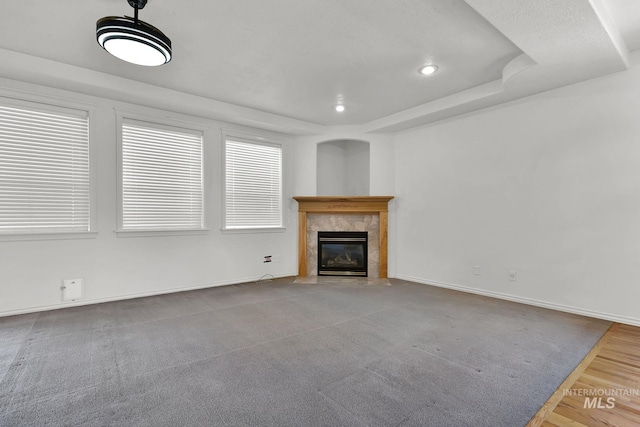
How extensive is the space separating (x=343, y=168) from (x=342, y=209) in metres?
1.47

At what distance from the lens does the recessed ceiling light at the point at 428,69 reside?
349 cm

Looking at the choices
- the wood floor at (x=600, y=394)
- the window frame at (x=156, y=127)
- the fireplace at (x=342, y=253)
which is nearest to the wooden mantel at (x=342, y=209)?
the fireplace at (x=342, y=253)

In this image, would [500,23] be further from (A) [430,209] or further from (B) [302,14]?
(A) [430,209]

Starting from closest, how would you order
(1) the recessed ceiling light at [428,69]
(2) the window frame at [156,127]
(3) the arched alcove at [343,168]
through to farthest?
1. (1) the recessed ceiling light at [428,69]
2. (2) the window frame at [156,127]
3. (3) the arched alcove at [343,168]

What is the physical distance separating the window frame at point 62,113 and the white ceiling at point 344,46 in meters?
0.25

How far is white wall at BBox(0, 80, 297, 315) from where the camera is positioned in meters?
3.57

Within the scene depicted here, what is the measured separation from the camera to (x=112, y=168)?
4090 mm

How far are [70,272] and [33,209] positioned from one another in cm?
84

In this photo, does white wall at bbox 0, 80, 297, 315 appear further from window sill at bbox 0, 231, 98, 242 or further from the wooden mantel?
the wooden mantel

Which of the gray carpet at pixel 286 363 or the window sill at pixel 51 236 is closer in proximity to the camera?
the gray carpet at pixel 286 363

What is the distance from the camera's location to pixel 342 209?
580 cm

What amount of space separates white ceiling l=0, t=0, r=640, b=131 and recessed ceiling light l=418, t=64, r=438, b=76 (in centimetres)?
7

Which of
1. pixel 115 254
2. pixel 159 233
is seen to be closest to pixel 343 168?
pixel 159 233

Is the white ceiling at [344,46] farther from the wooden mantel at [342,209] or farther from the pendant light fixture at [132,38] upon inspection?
the wooden mantel at [342,209]
